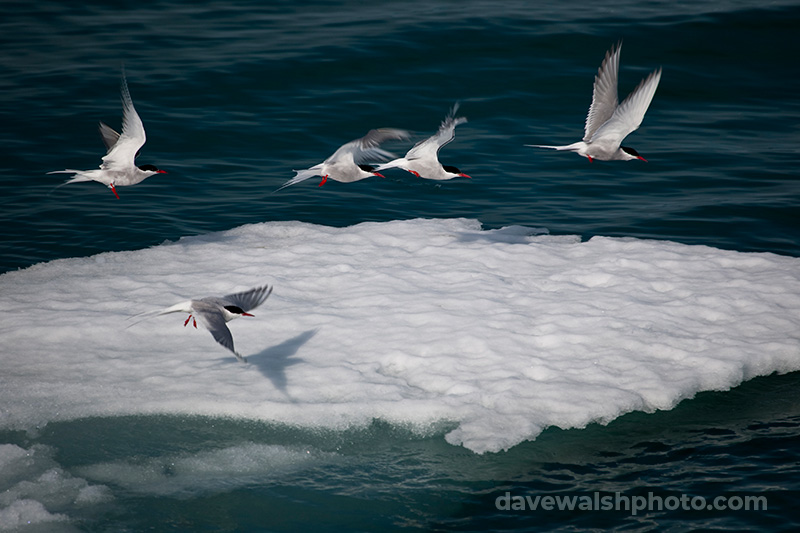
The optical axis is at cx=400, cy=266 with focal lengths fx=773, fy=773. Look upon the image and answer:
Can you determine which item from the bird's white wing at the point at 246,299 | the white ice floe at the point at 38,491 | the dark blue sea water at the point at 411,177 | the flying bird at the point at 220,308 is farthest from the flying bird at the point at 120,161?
the white ice floe at the point at 38,491

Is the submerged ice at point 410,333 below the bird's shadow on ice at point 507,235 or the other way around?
below

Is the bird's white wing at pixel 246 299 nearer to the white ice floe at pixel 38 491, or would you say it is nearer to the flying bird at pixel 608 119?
the white ice floe at pixel 38 491

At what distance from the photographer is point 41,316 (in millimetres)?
7574

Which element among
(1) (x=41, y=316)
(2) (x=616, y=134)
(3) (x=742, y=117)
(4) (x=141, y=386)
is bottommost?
(4) (x=141, y=386)

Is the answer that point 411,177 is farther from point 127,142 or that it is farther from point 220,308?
point 220,308

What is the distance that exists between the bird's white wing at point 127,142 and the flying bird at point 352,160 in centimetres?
179

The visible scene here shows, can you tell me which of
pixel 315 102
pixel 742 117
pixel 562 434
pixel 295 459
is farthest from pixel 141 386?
pixel 742 117

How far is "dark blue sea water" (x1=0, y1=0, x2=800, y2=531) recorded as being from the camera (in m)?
5.51

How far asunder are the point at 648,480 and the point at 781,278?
4.10m

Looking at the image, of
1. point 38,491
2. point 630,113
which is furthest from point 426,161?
point 38,491

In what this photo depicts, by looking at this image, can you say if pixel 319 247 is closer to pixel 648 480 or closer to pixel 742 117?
pixel 648 480

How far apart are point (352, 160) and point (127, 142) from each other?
103 inches

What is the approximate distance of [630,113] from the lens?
880cm

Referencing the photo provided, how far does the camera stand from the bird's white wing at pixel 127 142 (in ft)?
28.2
